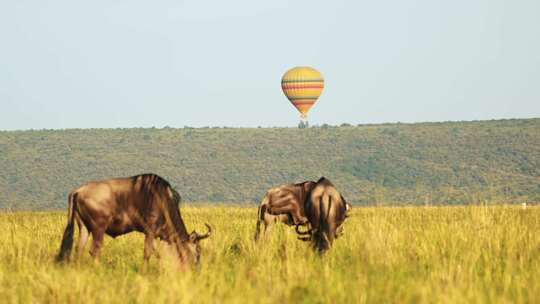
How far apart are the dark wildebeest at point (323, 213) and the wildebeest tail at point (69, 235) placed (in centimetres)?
350

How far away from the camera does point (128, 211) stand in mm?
12805

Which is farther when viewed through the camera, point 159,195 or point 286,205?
point 286,205

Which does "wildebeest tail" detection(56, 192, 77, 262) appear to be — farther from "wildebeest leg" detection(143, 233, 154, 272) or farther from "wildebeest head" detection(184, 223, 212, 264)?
"wildebeest head" detection(184, 223, 212, 264)

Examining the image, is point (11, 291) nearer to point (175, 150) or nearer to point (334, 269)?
point (334, 269)

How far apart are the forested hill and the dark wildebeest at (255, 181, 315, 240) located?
231ft

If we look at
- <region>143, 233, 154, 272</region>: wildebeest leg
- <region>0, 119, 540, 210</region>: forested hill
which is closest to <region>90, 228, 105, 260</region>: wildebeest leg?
<region>143, 233, 154, 272</region>: wildebeest leg

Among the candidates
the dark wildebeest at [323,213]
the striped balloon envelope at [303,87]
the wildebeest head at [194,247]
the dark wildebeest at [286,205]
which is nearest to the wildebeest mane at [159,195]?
the wildebeest head at [194,247]

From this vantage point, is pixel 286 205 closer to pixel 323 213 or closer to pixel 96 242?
pixel 323 213

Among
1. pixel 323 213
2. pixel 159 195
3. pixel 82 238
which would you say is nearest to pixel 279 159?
pixel 323 213

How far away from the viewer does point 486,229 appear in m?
14.6

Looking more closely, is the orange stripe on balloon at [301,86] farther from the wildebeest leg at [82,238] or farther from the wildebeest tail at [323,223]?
the wildebeest leg at [82,238]

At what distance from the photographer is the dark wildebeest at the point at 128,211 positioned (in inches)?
502

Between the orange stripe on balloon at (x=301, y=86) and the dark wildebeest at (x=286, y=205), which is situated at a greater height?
the orange stripe on balloon at (x=301, y=86)

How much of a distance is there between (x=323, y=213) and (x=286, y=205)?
1.97 m
